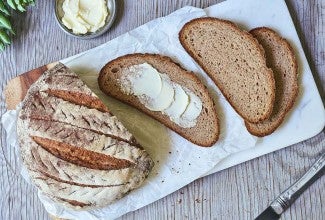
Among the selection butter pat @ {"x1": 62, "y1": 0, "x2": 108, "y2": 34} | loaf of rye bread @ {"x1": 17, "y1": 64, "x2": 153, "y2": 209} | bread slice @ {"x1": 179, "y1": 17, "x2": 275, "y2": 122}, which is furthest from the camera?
butter pat @ {"x1": 62, "y1": 0, "x2": 108, "y2": 34}

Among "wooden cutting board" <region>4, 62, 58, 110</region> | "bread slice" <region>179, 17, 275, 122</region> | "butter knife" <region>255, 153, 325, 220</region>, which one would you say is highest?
"bread slice" <region>179, 17, 275, 122</region>

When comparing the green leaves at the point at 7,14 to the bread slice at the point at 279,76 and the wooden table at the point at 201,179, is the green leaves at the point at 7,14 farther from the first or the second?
the bread slice at the point at 279,76

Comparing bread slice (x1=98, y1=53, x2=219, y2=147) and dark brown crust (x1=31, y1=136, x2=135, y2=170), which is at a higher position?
bread slice (x1=98, y1=53, x2=219, y2=147)

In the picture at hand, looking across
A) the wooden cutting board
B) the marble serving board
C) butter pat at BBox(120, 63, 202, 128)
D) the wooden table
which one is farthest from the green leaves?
the marble serving board

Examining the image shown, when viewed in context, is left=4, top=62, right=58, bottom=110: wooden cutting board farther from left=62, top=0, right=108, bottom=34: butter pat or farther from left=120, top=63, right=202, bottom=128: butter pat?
left=120, top=63, right=202, bottom=128: butter pat

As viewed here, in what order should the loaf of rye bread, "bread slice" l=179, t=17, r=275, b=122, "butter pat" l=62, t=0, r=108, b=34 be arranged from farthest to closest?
"butter pat" l=62, t=0, r=108, b=34
"bread slice" l=179, t=17, r=275, b=122
the loaf of rye bread

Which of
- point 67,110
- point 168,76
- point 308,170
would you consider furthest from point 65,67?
point 308,170
